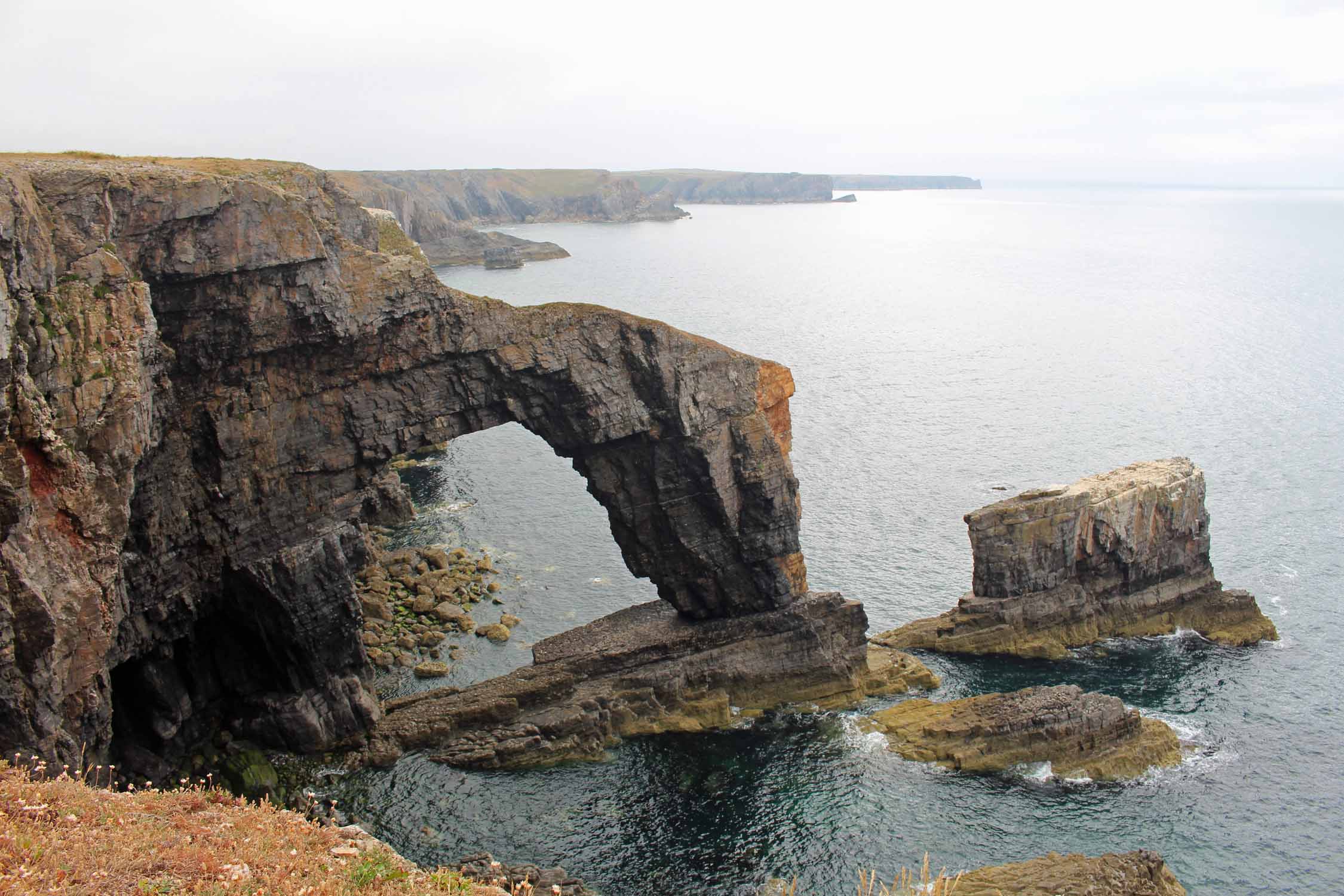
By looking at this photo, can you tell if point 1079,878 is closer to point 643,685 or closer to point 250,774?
point 643,685

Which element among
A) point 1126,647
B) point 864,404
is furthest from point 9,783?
point 864,404

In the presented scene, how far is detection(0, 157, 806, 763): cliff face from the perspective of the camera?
28453 millimetres

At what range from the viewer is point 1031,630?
53.8 m

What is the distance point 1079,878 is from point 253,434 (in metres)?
33.2

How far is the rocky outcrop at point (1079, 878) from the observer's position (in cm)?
3225

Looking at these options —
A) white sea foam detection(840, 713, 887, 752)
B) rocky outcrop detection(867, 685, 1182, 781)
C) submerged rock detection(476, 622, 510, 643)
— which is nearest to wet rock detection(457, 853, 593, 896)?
white sea foam detection(840, 713, 887, 752)

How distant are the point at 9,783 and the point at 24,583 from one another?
7948 millimetres

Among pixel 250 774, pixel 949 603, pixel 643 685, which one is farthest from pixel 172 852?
pixel 949 603

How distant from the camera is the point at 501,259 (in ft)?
616

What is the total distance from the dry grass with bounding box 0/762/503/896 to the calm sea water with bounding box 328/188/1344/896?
1601 cm

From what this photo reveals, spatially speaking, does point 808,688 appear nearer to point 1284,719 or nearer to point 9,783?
point 1284,719

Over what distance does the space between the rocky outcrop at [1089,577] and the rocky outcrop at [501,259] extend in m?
146

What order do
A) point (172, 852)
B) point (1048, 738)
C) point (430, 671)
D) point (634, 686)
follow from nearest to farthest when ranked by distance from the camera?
point (172, 852) → point (1048, 738) → point (634, 686) → point (430, 671)

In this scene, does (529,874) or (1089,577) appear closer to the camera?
(529,874)
